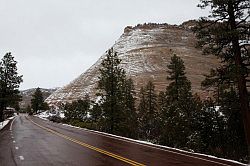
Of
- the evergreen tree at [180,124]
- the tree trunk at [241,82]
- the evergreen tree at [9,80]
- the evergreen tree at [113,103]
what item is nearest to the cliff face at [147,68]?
the evergreen tree at [9,80]

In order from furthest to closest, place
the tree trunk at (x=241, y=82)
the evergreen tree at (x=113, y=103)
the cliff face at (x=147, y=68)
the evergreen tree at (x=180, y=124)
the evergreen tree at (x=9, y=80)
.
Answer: the cliff face at (x=147, y=68) → the evergreen tree at (x=9, y=80) → the evergreen tree at (x=113, y=103) → the evergreen tree at (x=180, y=124) → the tree trunk at (x=241, y=82)

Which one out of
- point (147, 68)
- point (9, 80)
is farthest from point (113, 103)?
point (147, 68)

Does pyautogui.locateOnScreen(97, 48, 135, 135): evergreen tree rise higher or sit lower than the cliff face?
lower

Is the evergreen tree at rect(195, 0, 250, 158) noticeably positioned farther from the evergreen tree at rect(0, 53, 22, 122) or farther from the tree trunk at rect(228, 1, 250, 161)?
the evergreen tree at rect(0, 53, 22, 122)

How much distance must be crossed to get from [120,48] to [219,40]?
177m

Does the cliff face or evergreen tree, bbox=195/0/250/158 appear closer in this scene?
evergreen tree, bbox=195/0/250/158

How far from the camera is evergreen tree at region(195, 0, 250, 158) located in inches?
752

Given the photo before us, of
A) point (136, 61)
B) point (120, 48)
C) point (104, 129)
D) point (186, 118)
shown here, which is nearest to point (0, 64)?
point (104, 129)

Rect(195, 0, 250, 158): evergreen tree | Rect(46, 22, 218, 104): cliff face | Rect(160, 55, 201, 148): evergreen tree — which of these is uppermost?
Rect(46, 22, 218, 104): cliff face

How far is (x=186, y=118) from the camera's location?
22.4m

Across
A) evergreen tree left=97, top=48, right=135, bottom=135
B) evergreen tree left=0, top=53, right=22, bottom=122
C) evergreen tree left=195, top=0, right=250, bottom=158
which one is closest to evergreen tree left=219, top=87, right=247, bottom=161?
evergreen tree left=195, top=0, right=250, bottom=158

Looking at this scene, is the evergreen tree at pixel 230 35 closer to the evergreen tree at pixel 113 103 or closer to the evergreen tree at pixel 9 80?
the evergreen tree at pixel 113 103

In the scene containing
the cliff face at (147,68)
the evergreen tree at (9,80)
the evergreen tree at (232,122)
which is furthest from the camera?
the cliff face at (147,68)

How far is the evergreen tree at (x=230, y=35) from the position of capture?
19.1 metres
